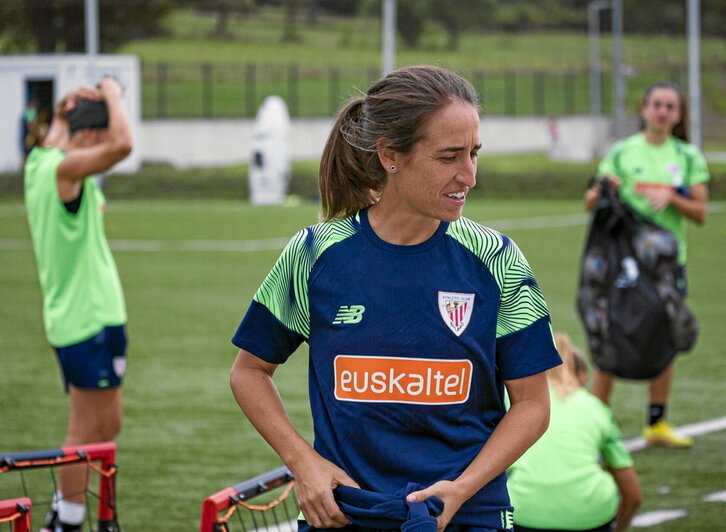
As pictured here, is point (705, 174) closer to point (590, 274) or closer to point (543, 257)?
point (590, 274)

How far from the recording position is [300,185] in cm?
3416

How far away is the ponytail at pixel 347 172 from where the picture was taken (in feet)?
9.71

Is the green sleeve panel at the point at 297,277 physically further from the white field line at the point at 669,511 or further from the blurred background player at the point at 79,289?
the white field line at the point at 669,511

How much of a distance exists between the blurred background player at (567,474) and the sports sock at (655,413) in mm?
2916

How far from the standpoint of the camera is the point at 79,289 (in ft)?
18.2

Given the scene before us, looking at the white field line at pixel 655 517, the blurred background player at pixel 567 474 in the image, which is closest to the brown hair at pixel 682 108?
the white field line at pixel 655 517

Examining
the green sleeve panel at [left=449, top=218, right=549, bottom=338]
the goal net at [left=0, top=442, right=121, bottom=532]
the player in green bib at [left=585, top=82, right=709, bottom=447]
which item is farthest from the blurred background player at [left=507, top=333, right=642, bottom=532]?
the player in green bib at [left=585, top=82, right=709, bottom=447]

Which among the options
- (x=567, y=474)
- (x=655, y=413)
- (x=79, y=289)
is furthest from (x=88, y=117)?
(x=655, y=413)

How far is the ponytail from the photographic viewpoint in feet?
9.71

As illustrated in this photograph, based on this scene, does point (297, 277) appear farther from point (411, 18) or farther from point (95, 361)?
point (411, 18)

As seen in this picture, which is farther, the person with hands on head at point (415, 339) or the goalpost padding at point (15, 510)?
the goalpost padding at point (15, 510)

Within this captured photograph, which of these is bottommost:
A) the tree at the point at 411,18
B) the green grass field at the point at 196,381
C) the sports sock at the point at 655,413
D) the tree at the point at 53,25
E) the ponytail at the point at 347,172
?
the green grass field at the point at 196,381

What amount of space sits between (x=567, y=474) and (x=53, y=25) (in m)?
43.3

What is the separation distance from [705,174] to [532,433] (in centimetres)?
539
